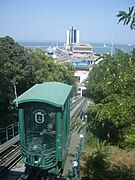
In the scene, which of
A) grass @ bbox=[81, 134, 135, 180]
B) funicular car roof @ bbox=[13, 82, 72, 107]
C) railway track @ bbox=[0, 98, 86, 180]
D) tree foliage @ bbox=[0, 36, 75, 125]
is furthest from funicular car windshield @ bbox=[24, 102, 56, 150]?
tree foliage @ bbox=[0, 36, 75, 125]

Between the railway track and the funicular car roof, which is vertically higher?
the funicular car roof

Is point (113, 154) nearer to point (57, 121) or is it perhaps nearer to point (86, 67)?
point (57, 121)

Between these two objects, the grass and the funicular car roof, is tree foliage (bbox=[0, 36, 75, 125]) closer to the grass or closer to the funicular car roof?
the grass

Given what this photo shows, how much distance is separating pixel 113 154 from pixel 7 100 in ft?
32.8

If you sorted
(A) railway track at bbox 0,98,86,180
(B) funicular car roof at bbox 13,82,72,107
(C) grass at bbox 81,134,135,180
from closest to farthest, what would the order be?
(B) funicular car roof at bbox 13,82,72,107 < (A) railway track at bbox 0,98,86,180 < (C) grass at bbox 81,134,135,180

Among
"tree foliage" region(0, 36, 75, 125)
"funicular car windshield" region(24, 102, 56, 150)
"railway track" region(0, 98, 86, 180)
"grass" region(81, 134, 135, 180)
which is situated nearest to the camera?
"funicular car windshield" region(24, 102, 56, 150)

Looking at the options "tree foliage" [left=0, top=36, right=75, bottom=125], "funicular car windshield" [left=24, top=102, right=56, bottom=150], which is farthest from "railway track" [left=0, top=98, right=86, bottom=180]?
"tree foliage" [left=0, top=36, right=75, bottom=125]

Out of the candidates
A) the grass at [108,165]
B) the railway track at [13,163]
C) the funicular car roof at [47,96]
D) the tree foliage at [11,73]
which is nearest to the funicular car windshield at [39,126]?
the funicular car roof at [47,96]

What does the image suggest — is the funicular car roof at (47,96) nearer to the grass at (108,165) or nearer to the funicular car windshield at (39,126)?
the funicular car windshield at (39,126)

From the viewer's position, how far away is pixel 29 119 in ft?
37.2

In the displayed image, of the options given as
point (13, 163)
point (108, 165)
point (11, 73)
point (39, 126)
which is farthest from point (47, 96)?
point (11, 73)

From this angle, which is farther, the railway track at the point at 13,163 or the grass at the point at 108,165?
the grass at the point at 108,165

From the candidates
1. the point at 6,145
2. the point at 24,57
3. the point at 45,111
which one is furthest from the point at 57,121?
the point at 24,57

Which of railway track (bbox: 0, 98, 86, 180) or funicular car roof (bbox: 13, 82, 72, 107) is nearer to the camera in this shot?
funicular car roof (bbox: 13, 82, 72, 107)
